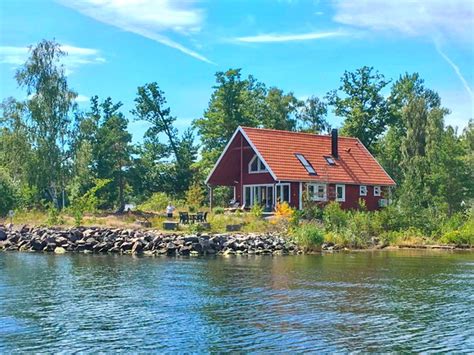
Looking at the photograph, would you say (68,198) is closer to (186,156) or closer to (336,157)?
(186,156)

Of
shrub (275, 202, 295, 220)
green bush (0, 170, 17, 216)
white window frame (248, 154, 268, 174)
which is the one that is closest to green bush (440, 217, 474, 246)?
shrub (275, 202, 295, 220)

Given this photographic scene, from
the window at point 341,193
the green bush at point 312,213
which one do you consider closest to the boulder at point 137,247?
the green bush at point 312,213

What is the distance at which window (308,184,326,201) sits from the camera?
44.6 metres

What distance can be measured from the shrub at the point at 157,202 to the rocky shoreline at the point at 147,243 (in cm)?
1608

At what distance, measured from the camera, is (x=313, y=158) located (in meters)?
46.8

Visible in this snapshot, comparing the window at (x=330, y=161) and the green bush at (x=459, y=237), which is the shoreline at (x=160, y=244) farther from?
the window at (x=330, y=161)

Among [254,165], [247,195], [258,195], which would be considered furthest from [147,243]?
[254,165]

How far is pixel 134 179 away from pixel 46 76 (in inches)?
449

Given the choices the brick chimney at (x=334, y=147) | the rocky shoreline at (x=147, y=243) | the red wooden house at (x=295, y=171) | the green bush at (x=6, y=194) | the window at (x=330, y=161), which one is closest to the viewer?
the rocky shoreline at (x=147, y=243)

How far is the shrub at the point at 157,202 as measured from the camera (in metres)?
52.5

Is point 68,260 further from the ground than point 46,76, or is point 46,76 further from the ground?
point 46,76

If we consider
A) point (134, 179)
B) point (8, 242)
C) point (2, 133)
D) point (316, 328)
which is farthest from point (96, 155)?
point (316, 328)

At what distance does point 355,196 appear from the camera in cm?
4741

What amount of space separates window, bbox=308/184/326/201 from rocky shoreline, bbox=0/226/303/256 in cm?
976
